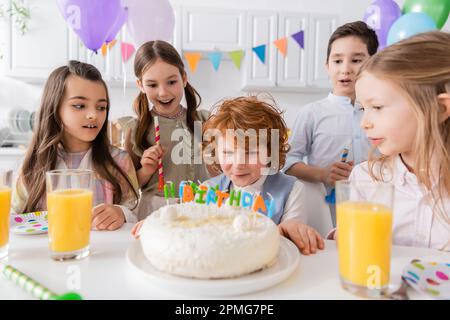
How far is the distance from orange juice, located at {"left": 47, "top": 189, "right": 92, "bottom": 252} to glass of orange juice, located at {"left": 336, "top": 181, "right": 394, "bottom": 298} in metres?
0.54

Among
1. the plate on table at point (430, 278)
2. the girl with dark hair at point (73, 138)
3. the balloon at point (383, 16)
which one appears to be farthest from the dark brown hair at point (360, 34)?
the plate on table at point (430, 278)

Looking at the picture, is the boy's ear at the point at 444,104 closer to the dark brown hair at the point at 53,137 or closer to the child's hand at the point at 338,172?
the child's hand at the point at 338,172

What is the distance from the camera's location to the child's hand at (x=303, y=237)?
2.87ft

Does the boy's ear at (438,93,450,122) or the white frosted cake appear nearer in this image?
the white frosted cake

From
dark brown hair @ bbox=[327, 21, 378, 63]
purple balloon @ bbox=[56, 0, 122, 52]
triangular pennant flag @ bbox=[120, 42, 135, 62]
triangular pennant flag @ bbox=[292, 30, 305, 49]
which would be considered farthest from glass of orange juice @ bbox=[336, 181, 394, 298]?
triangular pennant flag @ bbox=[292, 30, 305, 49]

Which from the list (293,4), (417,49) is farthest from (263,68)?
(417,49)

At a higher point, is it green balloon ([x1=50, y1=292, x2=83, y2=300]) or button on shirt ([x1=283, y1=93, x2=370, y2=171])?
button on shirt ([x1=283, y1=93, x2=370, y2=171])

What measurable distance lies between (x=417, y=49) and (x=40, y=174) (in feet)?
4.61

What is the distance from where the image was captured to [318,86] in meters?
4.07

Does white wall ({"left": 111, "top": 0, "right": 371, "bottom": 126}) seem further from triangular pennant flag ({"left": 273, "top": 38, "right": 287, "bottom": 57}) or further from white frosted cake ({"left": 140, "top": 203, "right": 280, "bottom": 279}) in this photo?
white frosted cake ({"left": 140, "top": 203, "right": 280, "bottom": 279})

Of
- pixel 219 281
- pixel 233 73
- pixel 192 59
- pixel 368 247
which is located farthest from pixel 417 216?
pixel 233 73

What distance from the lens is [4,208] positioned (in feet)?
2.84

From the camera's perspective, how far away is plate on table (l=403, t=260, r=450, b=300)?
65 centimetres

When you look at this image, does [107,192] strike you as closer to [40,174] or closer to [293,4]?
[40,174]
